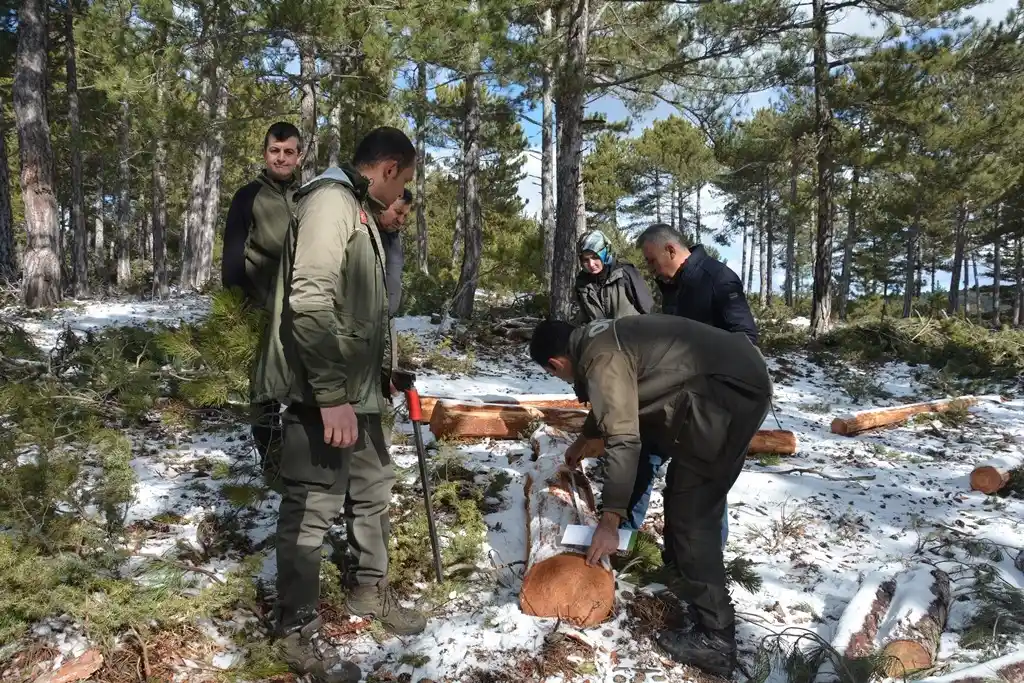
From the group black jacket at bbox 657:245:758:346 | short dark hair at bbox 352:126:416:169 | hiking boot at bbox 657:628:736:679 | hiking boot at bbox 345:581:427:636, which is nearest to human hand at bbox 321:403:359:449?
hiking boot at bbox 345:581:427:636

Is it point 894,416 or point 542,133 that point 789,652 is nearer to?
point 894,416

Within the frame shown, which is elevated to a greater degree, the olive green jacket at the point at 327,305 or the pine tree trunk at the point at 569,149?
the pine tree trunk at the point at 569,149

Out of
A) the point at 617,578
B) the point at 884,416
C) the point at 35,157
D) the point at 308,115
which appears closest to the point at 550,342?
the point at 617,578

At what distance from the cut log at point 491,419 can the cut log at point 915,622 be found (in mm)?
2460

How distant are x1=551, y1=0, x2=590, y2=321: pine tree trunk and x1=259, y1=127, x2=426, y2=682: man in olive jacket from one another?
5.80m

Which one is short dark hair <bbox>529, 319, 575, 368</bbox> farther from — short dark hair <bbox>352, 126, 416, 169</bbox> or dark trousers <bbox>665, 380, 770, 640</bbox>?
short dark hair <bbox>352, 126, 416, 169</bbox>

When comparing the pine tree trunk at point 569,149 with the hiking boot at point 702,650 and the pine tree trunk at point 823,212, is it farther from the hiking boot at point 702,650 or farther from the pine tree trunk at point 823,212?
the pine tree trunk at point 823,212

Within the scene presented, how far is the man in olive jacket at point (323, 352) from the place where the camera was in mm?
2092

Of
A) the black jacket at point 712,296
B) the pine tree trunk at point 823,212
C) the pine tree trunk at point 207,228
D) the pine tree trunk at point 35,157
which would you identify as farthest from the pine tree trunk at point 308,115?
the pine tree trunk at point 823,212

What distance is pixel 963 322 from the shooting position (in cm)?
1245

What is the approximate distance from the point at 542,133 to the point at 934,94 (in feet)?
25.5

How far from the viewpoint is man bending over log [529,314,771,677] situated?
2.46 meters

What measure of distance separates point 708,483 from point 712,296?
1137 millimetres

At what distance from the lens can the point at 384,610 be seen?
2602 millimetres
